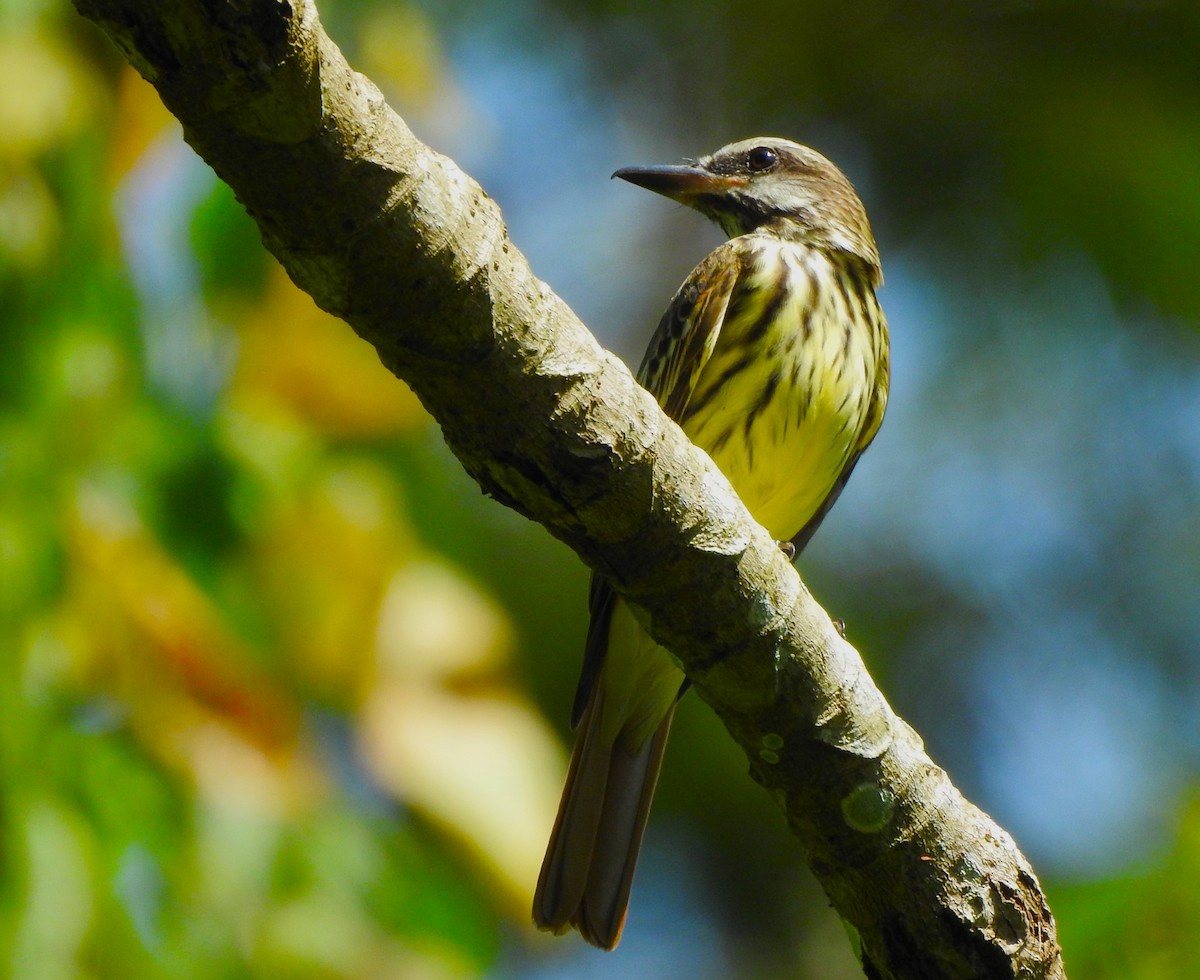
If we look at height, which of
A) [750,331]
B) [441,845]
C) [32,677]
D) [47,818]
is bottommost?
[47,818]

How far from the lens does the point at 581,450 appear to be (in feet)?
7.75

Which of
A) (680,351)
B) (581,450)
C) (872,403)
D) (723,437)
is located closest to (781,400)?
(723,437)

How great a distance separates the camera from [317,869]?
297cm

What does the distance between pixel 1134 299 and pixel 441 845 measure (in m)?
4.73

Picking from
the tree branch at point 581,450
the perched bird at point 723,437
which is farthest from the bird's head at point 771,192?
the tree branch at point 581,450

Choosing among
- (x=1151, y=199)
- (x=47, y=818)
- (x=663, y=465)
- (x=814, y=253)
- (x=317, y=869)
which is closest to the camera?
(x=663, y=465)

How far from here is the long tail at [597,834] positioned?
4.09 metres

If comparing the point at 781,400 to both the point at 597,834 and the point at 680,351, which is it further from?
the point at 597,834

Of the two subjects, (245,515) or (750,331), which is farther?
(750,331)

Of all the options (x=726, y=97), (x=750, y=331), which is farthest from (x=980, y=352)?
(x=750, y=331)

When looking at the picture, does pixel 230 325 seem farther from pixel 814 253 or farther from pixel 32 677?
pixel 814 253

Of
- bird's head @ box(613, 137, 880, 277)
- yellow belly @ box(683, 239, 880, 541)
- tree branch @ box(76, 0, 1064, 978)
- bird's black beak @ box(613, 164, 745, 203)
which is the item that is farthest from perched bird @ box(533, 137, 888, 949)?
tree branch @ box(76, 0, 1064, 978)

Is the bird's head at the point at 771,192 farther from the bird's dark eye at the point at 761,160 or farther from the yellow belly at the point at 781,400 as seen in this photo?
the yellow belly at the point at 781,400

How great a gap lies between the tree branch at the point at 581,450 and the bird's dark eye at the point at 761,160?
2.65 metres
